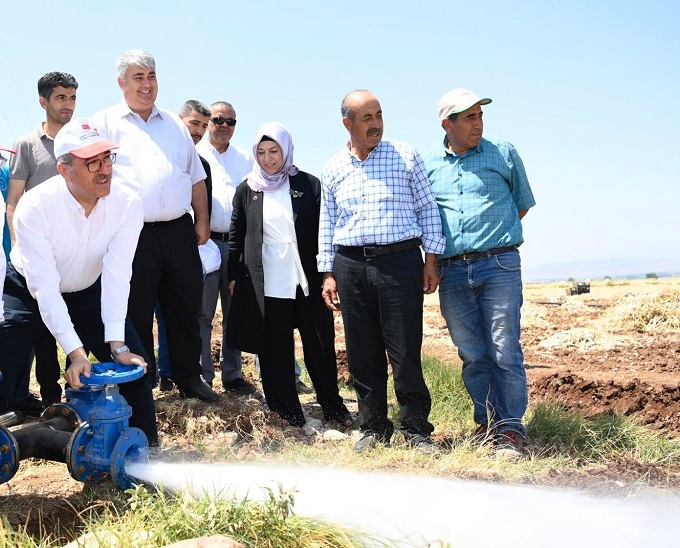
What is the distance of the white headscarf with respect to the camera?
556 centimetres

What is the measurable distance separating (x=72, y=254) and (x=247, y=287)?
Result: 1.61m

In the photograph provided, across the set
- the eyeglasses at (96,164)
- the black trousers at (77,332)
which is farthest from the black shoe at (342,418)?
the eyeglasses at (96,164)

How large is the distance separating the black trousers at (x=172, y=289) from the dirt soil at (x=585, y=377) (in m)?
0.55

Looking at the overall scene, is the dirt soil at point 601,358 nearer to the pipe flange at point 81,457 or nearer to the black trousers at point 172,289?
the black trousers at point 172,289

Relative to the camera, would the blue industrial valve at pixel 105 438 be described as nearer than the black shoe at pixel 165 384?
Yes

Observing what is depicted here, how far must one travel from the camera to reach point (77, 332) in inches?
176

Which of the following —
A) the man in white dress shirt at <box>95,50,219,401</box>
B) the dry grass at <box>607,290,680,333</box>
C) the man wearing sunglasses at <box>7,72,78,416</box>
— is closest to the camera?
the man in white dress shirt at <box>95,50,219,401</box>

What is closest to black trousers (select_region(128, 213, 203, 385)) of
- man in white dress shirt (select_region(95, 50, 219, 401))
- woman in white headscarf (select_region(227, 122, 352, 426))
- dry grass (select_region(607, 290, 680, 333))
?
man in white dress shirt (select_region(95, 50, 219, 401))

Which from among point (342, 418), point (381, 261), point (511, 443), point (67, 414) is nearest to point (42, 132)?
point (67, 414)

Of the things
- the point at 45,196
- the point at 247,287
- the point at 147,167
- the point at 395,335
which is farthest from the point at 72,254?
the point at 395,335

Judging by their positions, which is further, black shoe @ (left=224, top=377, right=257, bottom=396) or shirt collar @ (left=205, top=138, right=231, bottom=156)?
shirt collar @ (left=205, top=138, right=231, bottom=156)

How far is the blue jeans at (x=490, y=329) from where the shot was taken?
16.3ft

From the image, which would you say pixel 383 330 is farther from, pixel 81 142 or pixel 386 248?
pixel 81 142

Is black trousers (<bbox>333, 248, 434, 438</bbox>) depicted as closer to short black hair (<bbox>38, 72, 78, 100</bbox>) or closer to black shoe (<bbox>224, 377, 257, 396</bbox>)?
black shoe (<bbox>224, 377, 257, 396</bbox>)
